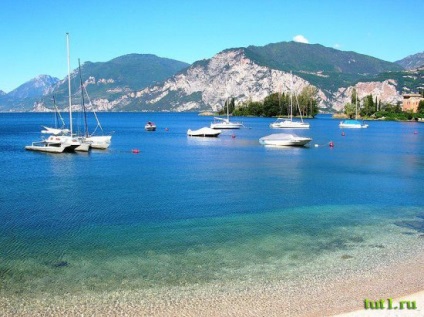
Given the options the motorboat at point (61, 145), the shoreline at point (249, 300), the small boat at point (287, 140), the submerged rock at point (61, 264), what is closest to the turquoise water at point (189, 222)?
the submerged rock at point (61, 264)

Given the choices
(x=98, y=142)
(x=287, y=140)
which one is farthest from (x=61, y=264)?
(x=287, y=140)

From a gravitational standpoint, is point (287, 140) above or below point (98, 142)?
below

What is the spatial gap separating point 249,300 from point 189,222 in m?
11.2

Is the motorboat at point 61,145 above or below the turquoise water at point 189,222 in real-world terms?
above

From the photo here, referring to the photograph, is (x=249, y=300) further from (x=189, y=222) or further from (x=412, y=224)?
(x=412, y=224)

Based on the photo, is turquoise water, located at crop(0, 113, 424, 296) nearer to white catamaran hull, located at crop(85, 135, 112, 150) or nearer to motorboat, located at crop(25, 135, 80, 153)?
motorboat, located at crop(25, 135, 80, 153)

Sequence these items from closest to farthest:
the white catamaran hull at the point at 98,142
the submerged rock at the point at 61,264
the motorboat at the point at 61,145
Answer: the submerged rock at the point at 61,264 < the motorboat at the point at 61,145 < the white catamaran hull at the point at 98,142

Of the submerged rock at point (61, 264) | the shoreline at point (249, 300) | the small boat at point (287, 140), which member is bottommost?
the shoreline at point (249, 300)

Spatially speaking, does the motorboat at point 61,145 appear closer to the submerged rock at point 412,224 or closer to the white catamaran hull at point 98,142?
the white catamaran hull at point 98,142

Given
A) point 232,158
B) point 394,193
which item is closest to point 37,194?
point 394,193

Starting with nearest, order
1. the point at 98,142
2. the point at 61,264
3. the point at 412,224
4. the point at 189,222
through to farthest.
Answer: the point at 61,264 < the point at 412,224 < the point at 189,222 < the point at 98,142

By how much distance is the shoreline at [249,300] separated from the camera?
14.1 meters

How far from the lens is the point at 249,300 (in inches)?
595

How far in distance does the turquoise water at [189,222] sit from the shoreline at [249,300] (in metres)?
0.84
